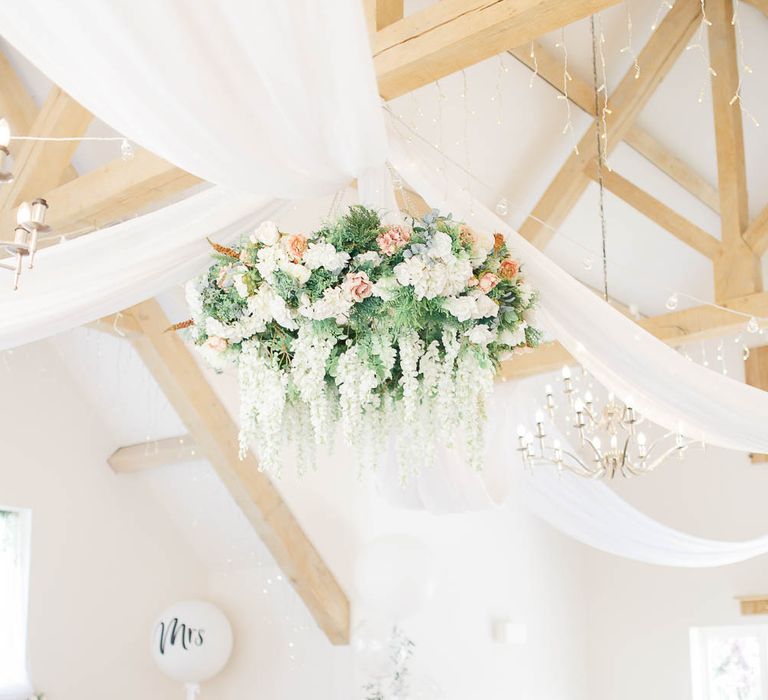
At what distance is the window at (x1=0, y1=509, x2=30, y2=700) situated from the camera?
18.5 ft

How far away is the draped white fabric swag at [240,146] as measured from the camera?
2150 mm

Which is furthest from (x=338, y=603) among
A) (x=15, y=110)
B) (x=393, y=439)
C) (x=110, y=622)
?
(x=15, y=110)

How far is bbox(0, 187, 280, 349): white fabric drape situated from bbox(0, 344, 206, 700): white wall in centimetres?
314

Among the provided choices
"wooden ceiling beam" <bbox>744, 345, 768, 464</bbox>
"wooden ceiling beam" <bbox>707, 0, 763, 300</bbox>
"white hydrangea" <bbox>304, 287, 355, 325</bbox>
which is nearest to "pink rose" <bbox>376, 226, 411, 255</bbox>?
"white hydrangea" <bbox>304, 287, 355, 325</bbox>

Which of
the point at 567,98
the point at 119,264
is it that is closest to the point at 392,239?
the point at 119,264

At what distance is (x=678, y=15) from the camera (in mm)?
5664

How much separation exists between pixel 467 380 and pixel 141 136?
39.3 inches

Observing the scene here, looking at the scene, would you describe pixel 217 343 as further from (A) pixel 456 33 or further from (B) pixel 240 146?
(A) pixel 456 33

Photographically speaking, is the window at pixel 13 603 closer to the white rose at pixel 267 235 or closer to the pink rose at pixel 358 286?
the white rose at pixel 267 235

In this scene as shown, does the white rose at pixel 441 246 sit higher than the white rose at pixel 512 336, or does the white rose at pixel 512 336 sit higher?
the white rose at pixel 441 246

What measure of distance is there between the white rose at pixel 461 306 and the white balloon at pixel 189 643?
4023 mm

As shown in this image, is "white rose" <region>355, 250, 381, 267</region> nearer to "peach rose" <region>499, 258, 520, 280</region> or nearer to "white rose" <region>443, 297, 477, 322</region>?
"white rose" <region>443, 297, 477, 322</region>

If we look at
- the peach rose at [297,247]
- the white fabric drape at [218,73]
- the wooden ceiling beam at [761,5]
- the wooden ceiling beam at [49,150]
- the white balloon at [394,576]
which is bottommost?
the white balloon at [394,576]

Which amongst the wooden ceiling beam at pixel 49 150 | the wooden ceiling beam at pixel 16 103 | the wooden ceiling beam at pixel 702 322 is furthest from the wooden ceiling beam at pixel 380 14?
the wooden ceiling beam at pixel 16 103
